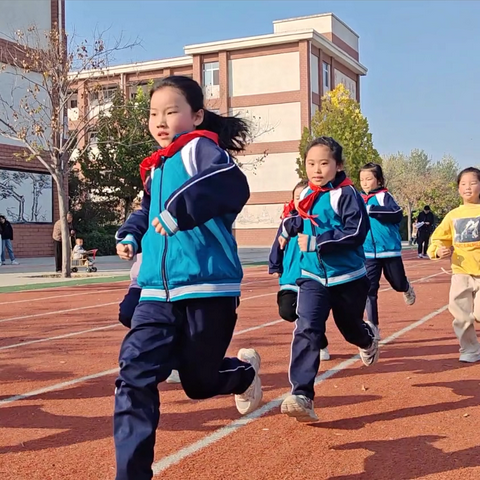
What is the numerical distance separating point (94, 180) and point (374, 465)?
36.6 meters

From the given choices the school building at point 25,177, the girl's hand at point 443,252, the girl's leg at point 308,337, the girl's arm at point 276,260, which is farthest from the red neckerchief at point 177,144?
the school building at point 25,177

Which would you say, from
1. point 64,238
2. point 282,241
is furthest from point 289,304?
point 64,238

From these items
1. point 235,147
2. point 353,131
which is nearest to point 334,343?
point 235,147

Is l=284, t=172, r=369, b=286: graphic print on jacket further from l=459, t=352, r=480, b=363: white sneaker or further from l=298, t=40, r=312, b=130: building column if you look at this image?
l=298, t=40, r=312, b=130: building column

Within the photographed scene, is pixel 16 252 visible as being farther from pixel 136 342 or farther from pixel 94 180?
pixel 136 342

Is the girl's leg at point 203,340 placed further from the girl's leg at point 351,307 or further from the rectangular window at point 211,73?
the rectangular window at point 211,73

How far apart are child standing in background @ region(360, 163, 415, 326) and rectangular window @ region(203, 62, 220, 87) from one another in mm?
46012

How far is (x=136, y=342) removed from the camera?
10.5ft

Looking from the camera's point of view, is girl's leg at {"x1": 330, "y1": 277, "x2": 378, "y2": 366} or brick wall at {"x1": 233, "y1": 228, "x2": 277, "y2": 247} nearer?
girl's leg at {"x1": 330, "y1": 277, "x2": 378, "y2": 366}

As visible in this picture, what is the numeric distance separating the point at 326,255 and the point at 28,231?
91.4 feet

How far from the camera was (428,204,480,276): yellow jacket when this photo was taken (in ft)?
21.9

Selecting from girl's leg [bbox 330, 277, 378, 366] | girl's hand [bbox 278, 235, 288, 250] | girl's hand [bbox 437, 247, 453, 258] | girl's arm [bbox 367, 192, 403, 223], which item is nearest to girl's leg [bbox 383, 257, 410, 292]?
girl's arm [bbox 367, 192, 403, 223]

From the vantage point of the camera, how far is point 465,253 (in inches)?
266

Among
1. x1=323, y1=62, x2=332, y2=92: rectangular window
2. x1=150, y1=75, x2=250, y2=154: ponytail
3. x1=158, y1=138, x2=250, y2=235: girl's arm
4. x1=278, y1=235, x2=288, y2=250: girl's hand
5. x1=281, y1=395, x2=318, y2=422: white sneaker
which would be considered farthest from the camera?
x1=323, y1=62, x2=332, y2=92: rectangular window
